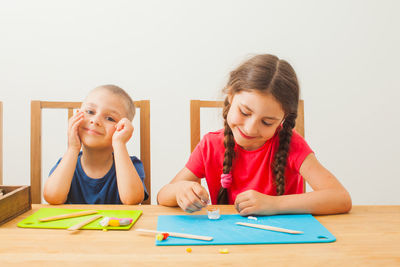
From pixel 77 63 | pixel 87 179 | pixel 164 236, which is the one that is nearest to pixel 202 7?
pixel 77 63

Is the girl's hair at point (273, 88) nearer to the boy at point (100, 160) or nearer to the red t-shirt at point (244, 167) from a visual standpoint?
the red t-shirt at point (244, 167)

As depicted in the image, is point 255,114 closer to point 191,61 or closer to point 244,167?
point 244,167

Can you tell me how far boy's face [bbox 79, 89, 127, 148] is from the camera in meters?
0.97

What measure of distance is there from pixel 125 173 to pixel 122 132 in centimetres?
13

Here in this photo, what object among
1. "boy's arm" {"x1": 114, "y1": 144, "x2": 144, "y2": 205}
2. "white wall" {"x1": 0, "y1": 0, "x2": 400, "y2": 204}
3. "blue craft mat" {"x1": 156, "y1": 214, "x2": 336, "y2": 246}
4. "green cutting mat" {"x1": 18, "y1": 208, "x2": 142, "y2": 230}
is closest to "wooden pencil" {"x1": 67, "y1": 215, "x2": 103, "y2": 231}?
"green cutting mat" {"x1": 18, "y1": 208, "x2": 142, "y2": 230}

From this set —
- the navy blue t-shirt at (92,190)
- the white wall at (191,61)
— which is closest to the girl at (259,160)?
the navy blue t-shirt at (92,190)

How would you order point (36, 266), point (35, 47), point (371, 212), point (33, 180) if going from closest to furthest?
point (36, 266) → point (371, 212) → point (33, 180) → point (35, 47)

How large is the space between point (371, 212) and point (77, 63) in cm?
163

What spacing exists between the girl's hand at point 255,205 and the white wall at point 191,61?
1096 mm

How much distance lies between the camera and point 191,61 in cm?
184

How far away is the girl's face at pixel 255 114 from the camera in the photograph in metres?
0.80

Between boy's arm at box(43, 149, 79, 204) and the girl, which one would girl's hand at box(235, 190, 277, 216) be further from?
boy's arm at box(43, 149, 79, 204)

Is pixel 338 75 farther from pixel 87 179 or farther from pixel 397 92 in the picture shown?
pixel 87 179

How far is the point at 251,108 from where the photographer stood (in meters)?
0.81
